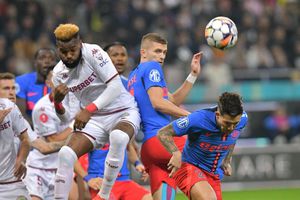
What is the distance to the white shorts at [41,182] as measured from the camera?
10531mm

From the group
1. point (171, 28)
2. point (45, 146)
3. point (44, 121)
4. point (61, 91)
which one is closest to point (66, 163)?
point (61, 91)

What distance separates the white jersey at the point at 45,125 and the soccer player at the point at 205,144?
210 centimetres

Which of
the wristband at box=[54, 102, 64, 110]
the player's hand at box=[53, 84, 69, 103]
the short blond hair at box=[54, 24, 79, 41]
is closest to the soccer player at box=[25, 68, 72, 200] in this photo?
the wristband at box=[54, 102, 64, 110]

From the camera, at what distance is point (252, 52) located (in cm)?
2092

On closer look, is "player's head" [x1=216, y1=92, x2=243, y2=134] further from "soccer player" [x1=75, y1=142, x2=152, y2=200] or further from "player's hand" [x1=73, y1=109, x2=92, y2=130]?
"soccer player" [x1=75, y1=142, x2=152, y2=200]

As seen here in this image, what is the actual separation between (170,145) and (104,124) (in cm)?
88

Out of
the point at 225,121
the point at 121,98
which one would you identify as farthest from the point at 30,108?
the point at 225,121

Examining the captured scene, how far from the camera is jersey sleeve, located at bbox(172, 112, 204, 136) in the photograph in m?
8.71

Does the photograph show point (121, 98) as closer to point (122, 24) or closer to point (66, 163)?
point (66, 163)

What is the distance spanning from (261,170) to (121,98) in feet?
29.5

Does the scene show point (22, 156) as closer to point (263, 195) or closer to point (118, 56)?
point (118, 56)

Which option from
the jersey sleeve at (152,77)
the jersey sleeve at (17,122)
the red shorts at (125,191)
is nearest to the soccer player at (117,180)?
the red shorts at (125,191)

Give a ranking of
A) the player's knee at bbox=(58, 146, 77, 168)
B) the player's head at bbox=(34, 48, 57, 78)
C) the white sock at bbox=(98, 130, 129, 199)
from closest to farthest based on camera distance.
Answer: the player's knee at bbox=(58, 146, 77, 168) → the white sock at bbox=(98, 130, 129, 199) → the player's head at bbox=(34, 48, 57, 78)

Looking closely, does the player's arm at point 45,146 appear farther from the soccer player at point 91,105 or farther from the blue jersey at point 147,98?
the blue jersey at point 147,98
